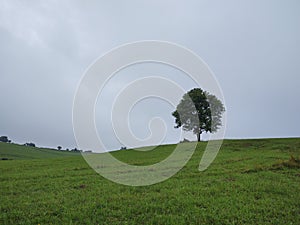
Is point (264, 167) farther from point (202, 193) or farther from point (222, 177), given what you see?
point (202, 193)

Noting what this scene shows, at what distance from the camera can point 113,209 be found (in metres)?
8.59

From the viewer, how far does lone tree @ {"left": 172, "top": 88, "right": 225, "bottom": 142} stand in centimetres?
5150

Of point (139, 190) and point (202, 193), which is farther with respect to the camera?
point (139, 190)

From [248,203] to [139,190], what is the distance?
4.87 metres

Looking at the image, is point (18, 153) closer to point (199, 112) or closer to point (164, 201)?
point (199, 112)

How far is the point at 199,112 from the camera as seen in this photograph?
172ft

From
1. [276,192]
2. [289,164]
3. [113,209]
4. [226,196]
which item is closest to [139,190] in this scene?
[113,209]

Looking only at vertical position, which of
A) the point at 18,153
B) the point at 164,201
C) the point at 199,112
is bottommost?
the point at 164,201

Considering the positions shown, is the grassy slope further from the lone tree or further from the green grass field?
the green grass field

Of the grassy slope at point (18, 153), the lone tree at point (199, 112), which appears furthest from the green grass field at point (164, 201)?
the grassy slope at point (18, 153)

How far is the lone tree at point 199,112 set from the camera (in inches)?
2028

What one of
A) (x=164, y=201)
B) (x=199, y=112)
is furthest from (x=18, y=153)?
(x=164, y=201)

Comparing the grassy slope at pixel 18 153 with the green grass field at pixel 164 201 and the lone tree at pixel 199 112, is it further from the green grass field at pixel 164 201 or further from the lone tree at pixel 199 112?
the green grass field at pixel 164 201

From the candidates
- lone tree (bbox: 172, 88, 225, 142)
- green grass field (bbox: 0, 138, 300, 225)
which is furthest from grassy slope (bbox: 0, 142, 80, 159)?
green grass field (bbox: 0, 138, 300, 225)
